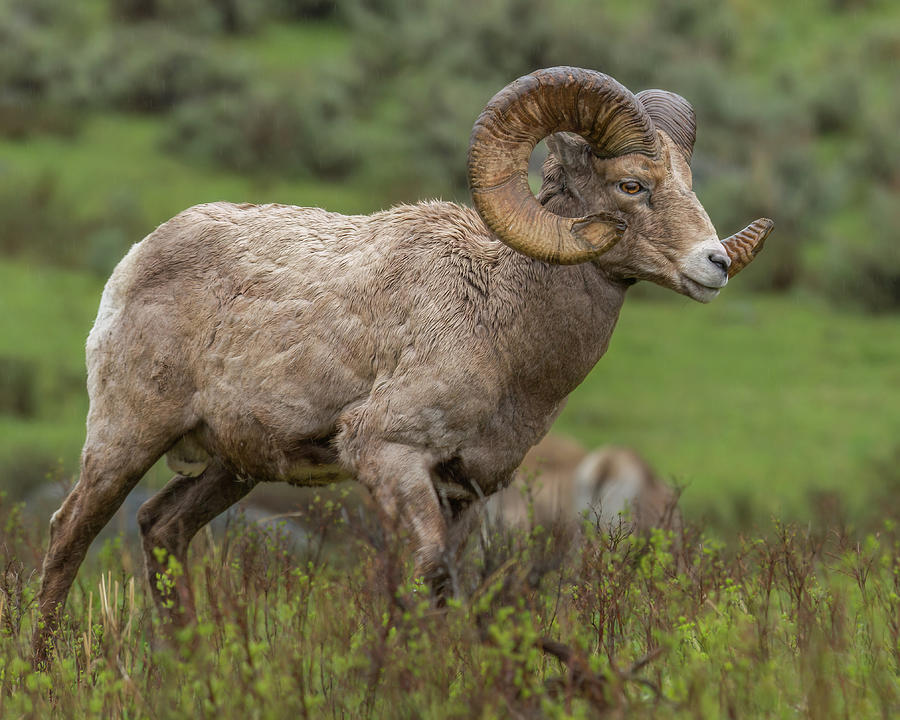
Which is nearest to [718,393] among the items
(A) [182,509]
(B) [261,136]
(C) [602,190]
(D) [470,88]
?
(B) [261,136]

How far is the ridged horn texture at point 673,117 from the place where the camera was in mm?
5789

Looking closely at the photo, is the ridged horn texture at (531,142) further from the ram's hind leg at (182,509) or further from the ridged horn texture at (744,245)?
the ram's hind leg at (182,509)

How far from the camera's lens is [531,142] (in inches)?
215

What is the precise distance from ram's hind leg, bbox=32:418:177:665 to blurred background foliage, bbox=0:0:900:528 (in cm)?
1231

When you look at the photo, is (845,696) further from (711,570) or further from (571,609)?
(711,570)

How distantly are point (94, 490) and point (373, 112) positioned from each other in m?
25.8

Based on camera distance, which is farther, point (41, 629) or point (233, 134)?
point (233, 134)

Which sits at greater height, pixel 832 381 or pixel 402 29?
pixel 402 29

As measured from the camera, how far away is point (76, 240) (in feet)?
75.4

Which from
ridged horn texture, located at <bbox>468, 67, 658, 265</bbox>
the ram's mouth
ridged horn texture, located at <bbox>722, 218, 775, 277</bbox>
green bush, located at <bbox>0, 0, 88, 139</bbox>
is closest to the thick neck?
ridged horn texture, located at <bbox>468, 67, 658, 265</bbox>

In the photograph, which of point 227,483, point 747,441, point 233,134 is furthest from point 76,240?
point 227,483

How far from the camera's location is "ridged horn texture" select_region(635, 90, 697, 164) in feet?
19.0

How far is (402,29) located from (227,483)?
28.8 meters

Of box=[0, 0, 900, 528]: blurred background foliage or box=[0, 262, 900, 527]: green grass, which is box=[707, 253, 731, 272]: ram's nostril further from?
box=[0, 0, 900, 528]: blurred background foliage
